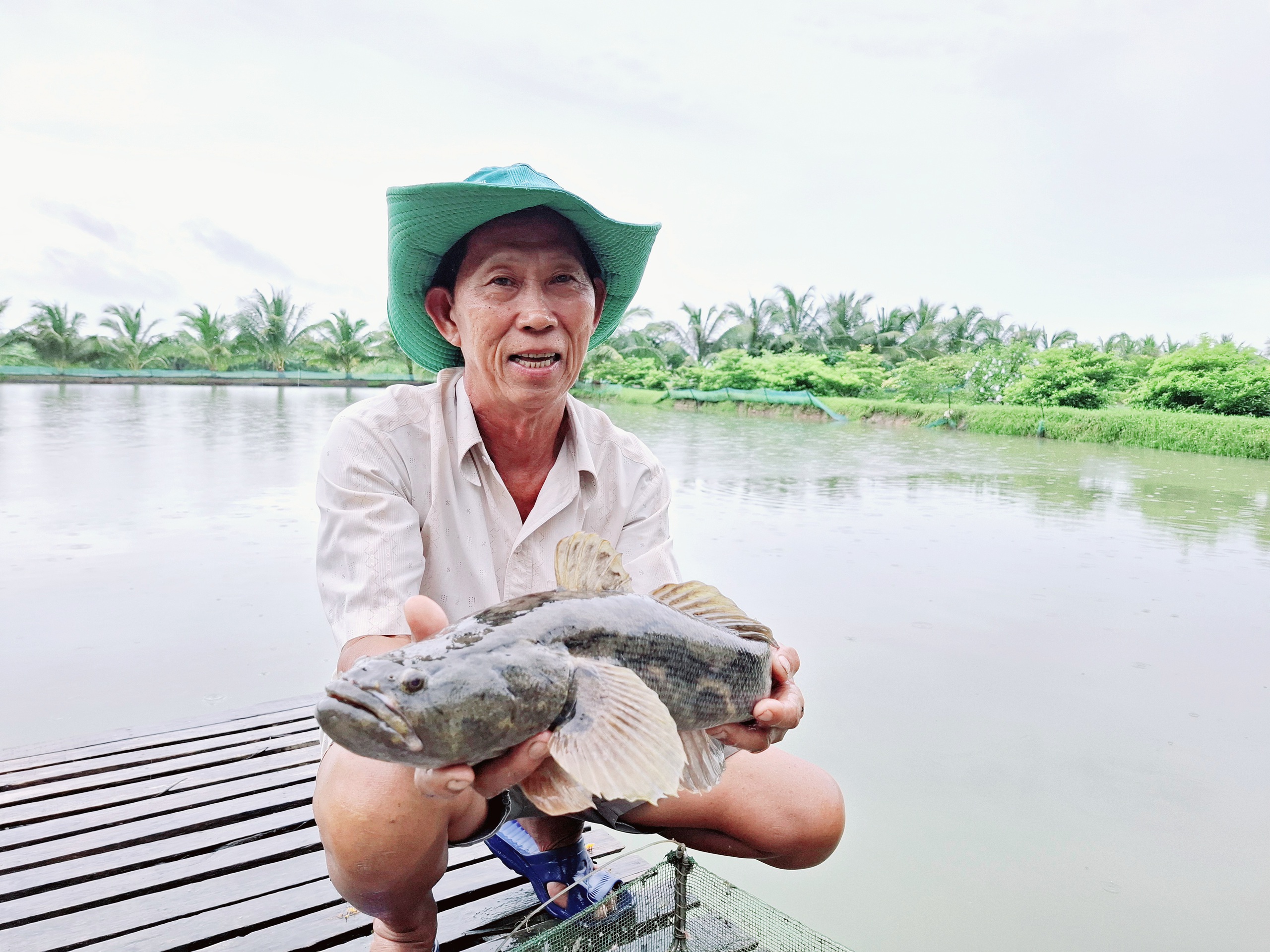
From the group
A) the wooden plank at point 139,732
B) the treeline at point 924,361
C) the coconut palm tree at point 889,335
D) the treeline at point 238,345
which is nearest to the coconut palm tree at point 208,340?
the treeline at point 238,345

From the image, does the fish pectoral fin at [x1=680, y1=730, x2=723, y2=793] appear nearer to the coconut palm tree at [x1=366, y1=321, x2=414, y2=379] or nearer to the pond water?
the pond water

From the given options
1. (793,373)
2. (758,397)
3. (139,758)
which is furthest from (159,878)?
(793,373)

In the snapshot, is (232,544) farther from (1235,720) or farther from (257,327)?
(257,327)

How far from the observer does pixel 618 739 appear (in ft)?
4.36

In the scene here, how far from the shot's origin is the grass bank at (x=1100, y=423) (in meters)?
20.4

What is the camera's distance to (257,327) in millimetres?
43062

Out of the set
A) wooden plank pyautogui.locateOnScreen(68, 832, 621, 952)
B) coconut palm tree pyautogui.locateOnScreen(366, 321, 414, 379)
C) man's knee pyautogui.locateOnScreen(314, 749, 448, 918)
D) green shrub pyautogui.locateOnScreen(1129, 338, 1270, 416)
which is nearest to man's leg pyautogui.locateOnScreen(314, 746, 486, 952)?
man's knee pyautogui.locateOnScreen(314, 749, 448, 918)

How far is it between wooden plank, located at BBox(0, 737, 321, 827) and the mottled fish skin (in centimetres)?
193

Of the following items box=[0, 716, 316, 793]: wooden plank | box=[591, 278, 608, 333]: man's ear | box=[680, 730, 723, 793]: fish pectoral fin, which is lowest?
box=[0, 716, 316, 793]: wooden plank

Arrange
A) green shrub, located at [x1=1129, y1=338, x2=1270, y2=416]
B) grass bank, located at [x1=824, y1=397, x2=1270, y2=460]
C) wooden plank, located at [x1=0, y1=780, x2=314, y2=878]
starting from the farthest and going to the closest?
green shrub, located at [x1=1129, y1=338, x2=1270, y2=416], grass bank, located at [x1=824, y1=397, x2=1270, y2=460], wooden plank, located at [x1=0, y1=780, x2=314, y2=878]

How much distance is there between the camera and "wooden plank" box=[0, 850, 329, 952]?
1.97 m

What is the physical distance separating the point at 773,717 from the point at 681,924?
2.46 feet

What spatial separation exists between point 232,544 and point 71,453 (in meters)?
7.62

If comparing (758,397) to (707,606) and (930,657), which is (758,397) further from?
(707,606)
